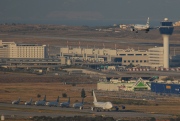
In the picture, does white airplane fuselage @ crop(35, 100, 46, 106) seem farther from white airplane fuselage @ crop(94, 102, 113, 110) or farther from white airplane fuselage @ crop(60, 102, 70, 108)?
white airplane fuselage @ crop(94, 102, 113, 110)

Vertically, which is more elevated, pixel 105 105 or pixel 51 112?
pixel 105 105

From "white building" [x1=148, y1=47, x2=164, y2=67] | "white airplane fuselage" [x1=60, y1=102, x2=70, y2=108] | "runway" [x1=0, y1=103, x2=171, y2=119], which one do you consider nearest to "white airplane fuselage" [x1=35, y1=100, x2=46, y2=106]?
"runway" [x1=0, y1=103, x2=171, y2=119]

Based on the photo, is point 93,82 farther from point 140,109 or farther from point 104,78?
point 140,109

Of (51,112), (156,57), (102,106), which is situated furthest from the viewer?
(156,57)

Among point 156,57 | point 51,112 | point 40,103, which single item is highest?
point 156,57

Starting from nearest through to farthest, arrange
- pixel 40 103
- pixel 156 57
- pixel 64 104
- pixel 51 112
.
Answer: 1. pixel 51 112
2. pixel 64 104
3. pixel 40 103
4. pixel 156 57

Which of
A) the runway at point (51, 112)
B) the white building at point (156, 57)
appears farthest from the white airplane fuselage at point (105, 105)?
the white building at point (156, 57)

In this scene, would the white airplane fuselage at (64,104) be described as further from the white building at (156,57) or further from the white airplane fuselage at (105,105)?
the white building at (156,57)

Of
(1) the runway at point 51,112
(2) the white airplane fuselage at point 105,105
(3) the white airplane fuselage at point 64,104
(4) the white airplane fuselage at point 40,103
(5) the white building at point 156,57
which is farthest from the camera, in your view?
(5) the white building at point 156,57

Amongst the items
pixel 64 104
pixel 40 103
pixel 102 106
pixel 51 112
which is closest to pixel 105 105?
pixel 102 106

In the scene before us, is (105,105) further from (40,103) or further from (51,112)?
(40,103)
